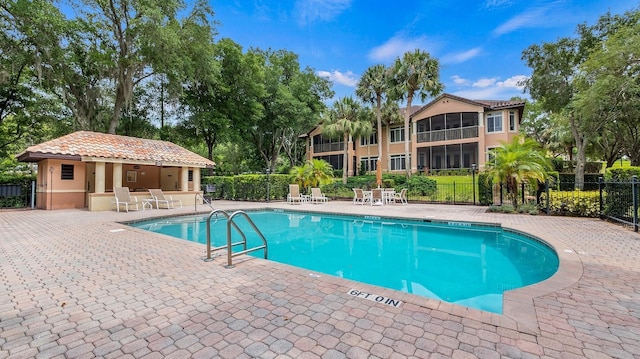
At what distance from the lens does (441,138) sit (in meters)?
26.3

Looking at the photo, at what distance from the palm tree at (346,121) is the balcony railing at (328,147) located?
7016 millimetres

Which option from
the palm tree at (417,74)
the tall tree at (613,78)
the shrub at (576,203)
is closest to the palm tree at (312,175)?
the palm tree at (417,74)

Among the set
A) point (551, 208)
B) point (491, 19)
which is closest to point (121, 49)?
point (491, 19)

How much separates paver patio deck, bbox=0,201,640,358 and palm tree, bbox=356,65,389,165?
18887mm

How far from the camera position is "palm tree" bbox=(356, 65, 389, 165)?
22219mm

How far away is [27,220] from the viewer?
9977 millimetres

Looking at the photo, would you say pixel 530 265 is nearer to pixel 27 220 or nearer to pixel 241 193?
pixel 27 220

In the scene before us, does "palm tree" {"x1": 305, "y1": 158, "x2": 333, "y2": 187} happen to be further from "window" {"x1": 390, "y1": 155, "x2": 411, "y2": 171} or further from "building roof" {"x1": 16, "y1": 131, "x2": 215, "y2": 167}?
"window" {"x1": 390, "y1": 155, "x2": 411, "y2": 171}

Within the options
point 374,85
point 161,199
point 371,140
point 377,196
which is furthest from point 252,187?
point 371,140

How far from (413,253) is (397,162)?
23.2m

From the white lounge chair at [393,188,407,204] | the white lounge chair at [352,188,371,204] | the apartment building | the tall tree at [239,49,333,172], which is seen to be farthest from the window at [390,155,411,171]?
the white lounge chair at [352,188,371,204]

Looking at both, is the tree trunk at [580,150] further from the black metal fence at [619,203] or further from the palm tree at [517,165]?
the black metal fence at [619,203]

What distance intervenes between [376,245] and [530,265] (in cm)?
349

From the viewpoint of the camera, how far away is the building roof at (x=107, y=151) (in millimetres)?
12516
